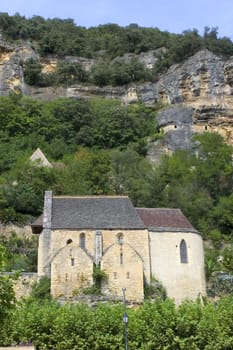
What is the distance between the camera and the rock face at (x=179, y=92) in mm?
66438

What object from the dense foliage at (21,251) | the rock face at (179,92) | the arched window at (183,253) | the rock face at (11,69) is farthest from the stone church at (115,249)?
the rock face at (11,69)

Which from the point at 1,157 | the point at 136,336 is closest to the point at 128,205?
the point at 136,336

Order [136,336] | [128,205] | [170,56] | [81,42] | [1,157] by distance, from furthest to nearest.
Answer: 1. [81,42]
2. [170,56]
3. [1,157]
4. [128,205]
5. [136,336]

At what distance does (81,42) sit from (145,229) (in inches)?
2238

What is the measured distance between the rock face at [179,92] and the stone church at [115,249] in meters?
25.3

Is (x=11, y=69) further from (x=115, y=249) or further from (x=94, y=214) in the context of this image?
(x=115, y=249)

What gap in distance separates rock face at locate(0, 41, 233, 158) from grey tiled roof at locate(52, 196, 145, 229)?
2425 cm

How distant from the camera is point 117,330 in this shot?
2791 cm

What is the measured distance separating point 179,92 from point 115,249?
37713 mm

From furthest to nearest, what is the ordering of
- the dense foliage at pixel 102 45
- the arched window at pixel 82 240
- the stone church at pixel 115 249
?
the dense foliage at pixel 102 45 < the arched window at pixel 82 240 < the stone church at pixel 115 249

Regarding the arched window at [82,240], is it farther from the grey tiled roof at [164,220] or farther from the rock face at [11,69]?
the rock face at [11,69]

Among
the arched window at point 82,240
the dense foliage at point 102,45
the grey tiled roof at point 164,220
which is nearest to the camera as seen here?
the arched window at point 82,240

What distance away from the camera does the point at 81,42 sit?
89.5m

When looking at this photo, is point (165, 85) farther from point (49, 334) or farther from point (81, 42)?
point (49, 334)
